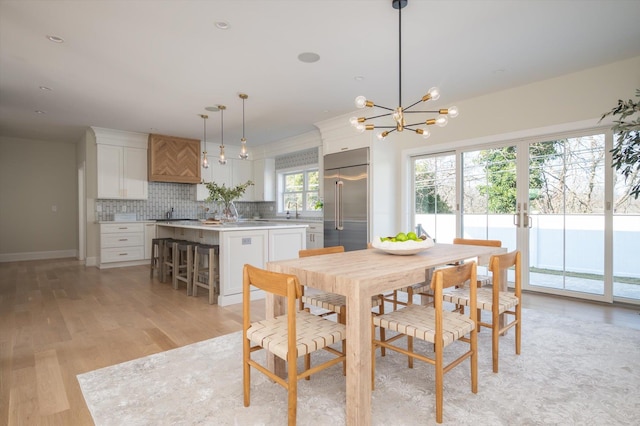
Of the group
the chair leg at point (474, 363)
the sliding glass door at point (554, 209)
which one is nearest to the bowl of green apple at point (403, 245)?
the chair leg at point (474, 363)

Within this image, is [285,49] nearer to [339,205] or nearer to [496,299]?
[496,299]

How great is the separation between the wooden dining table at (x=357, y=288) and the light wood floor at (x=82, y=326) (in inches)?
47.6

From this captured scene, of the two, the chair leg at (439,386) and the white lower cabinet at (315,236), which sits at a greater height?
the white lower cabinet at (315,236)

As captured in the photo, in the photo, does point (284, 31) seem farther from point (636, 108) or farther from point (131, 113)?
point (131, 113)

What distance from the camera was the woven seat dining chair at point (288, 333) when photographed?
150cm

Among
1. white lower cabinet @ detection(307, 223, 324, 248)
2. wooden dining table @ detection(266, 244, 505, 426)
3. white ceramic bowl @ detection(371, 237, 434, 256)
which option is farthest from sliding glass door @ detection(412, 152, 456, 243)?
wooden dining table @ detection(266, 244, 505, 426)

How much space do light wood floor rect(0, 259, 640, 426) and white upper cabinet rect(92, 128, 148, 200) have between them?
193cm

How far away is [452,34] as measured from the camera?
9.42ft

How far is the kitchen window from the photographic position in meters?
7.29

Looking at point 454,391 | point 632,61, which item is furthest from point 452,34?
point 454,391

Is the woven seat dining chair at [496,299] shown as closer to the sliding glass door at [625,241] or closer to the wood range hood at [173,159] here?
the sliding glass door at [625,241]

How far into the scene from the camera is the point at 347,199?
18.1 ft

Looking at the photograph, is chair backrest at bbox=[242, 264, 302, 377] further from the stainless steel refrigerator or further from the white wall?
the white wall

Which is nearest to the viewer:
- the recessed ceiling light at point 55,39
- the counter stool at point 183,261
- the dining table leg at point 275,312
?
the dining table leg at point 275,312
